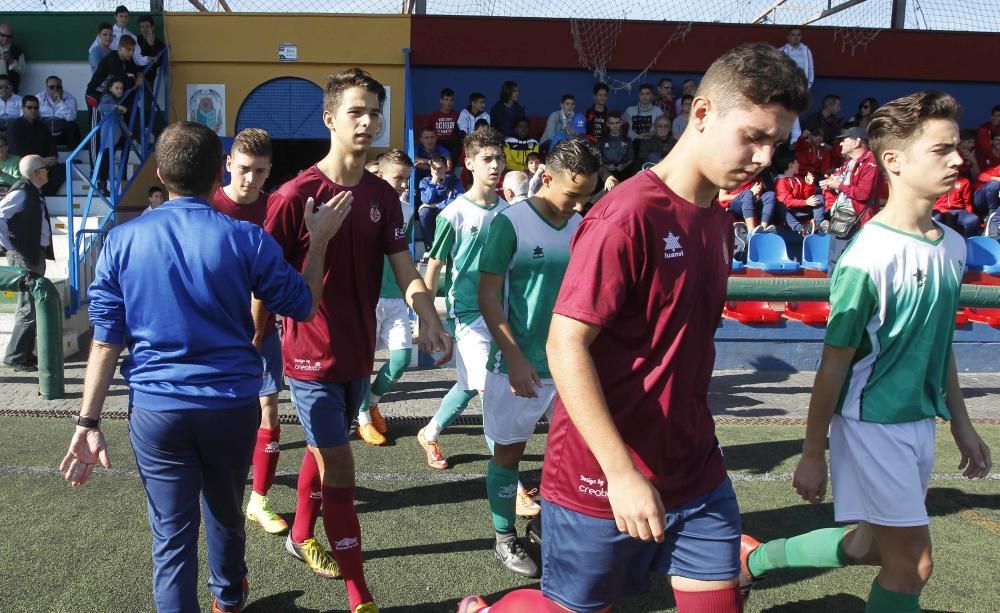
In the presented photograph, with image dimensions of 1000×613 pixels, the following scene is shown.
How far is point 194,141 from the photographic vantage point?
105 inches

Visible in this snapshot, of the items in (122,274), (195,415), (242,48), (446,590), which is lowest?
(446,590)

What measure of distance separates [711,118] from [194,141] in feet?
5.24

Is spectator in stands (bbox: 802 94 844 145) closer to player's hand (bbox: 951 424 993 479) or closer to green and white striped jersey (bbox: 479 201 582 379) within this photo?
green and white striped jersey (bbox: 479 201 582 379)

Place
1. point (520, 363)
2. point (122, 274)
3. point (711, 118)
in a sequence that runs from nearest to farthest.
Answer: point (711, 118) < point (122, 274) < point (520, 363)

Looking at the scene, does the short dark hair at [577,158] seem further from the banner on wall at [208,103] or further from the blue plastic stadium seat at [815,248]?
the banner on wall at [208,103]

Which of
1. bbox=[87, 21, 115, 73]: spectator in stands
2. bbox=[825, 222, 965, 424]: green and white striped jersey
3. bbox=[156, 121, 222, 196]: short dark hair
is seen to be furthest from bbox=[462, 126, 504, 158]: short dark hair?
bbox=[87, 21, 115, 73]: spectator in stands

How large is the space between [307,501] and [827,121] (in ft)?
40.9

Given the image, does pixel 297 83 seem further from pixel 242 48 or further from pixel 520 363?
pixel 520 363

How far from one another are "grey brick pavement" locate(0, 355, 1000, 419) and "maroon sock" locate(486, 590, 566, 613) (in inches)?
153

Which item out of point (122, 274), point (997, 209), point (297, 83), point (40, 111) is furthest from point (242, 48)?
A: point (122, 274)

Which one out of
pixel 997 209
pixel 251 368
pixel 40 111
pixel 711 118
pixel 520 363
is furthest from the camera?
pixel 40 111

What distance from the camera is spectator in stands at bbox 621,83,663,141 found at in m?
13.3

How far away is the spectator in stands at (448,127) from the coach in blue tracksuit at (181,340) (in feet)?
34.5

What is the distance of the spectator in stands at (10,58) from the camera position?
13.2 metres
